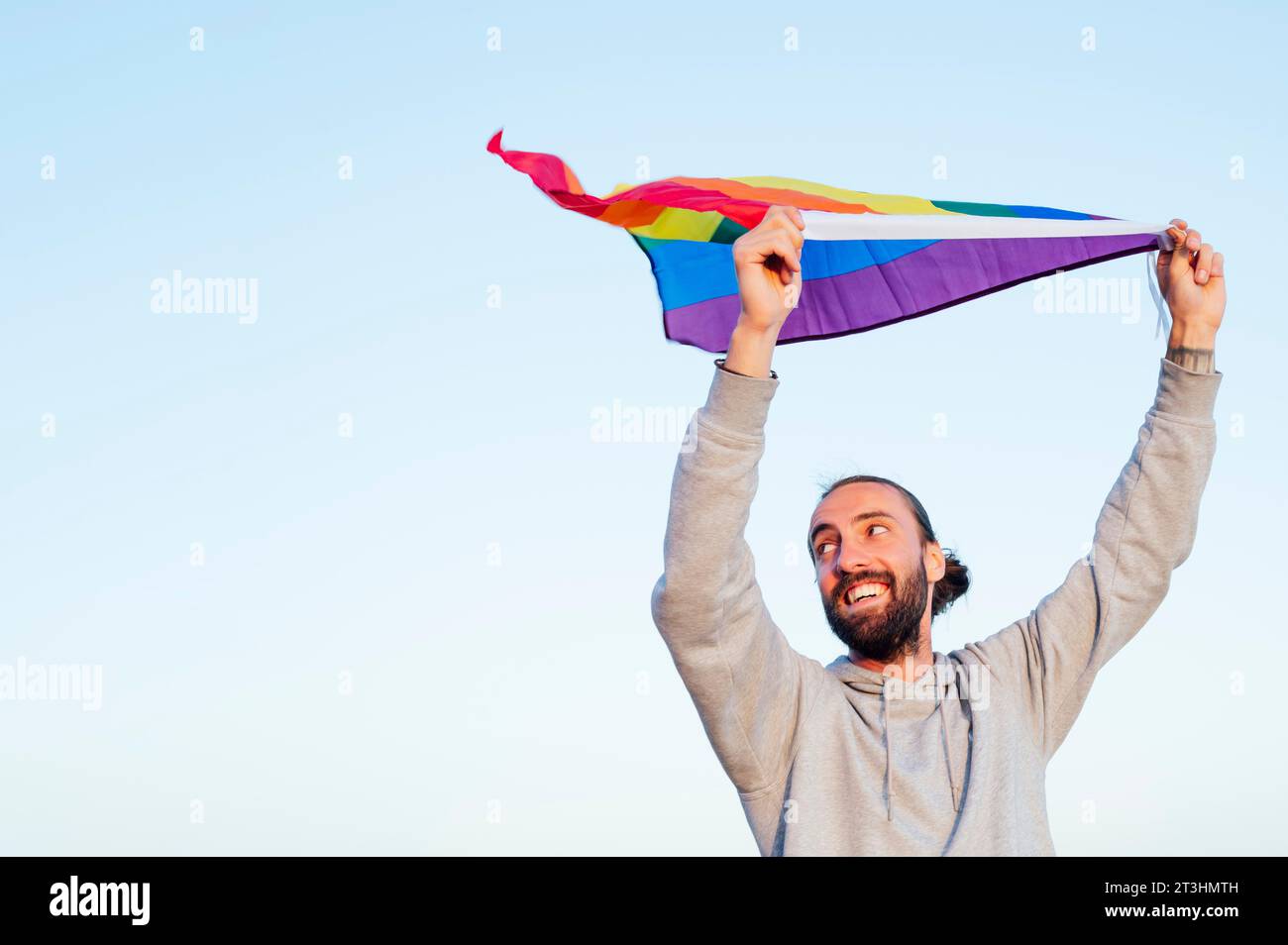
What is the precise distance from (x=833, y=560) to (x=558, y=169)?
187 centimetres

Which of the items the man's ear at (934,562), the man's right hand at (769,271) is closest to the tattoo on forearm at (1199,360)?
the man's ear at (934,562)

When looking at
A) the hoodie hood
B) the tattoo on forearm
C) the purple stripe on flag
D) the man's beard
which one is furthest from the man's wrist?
the hoodie hood

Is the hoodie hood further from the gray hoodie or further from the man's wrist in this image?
the man's wrist

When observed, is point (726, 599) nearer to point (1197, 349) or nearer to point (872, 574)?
point (872, 574)

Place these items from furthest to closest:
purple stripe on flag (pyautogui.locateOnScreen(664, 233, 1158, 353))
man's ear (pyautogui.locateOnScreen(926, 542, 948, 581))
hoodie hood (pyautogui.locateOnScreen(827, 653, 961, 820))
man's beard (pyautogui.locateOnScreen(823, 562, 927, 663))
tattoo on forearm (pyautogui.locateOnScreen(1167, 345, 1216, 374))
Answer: purple stripe on flag (pyautogui.locateOnScreen(664, 233, 1158, 353))
man's ear (pyautogui.locateOnScreen(926, 542, 948, 581))
tattoo on forearm (pyautogui.locateOnScreen(1167, 345, 1216, 374))
man's beard (pyautogui.locateOnScreen(823, 562, 927, 663))
hoodie hood (pyautogui.locateOnScreen(827, 653, 961, 820))

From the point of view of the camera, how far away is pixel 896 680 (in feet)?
17.2

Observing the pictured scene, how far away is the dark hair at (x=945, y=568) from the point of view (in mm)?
5781

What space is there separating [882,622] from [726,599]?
82 cm

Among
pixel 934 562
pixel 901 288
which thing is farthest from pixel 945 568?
pixel 901 288

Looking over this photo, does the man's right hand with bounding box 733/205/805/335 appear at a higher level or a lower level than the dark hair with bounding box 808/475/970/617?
higher

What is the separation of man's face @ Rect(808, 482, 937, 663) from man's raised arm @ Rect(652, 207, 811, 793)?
503mm

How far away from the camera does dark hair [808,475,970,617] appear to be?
5781 mm

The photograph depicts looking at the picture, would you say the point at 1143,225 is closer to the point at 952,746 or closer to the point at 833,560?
the point at 833,560

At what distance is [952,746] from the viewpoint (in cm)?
501
